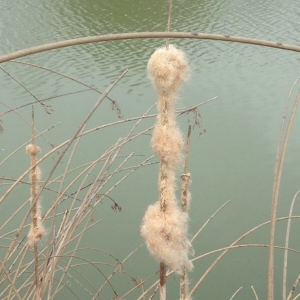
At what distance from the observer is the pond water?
2.21 meters

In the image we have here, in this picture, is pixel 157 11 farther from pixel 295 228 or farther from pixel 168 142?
pixel 168 142

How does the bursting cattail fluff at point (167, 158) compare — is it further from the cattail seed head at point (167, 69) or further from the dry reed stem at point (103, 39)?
the dry reed stem at point (103, 39)

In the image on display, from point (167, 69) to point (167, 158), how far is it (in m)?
0.11

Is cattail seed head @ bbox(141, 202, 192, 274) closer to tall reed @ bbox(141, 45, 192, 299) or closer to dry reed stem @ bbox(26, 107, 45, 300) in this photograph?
tall reed @ bbox(141, 45, 192, 299)

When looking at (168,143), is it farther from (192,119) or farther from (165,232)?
(192,119)

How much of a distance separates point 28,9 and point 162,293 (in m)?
6.74

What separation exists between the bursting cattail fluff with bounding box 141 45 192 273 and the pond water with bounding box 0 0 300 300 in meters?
0.06

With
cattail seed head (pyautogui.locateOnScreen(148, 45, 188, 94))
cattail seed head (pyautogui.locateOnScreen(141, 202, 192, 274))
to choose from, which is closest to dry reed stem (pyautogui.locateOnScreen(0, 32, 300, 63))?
cattail seed head (pyautogui.locateOnScreen(148, 45, 188, 94))

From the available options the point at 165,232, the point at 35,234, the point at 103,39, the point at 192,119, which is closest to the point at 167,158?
the point at 165,232

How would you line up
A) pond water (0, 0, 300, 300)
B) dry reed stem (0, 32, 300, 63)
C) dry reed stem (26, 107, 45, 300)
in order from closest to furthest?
dry reed stem (0, 32, 300, 63)
dry reed stem (26, 107, 45, 300)
pond water (0, 0, 300, 300)

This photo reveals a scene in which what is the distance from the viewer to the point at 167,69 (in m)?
0.48

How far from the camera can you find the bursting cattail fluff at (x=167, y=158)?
489 millimetres

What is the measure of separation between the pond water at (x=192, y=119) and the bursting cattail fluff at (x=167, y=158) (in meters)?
0.06

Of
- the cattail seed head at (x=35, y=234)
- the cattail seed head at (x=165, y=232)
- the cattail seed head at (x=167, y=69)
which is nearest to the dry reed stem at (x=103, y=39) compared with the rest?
the cattail seed head at (x=167, y=69)
